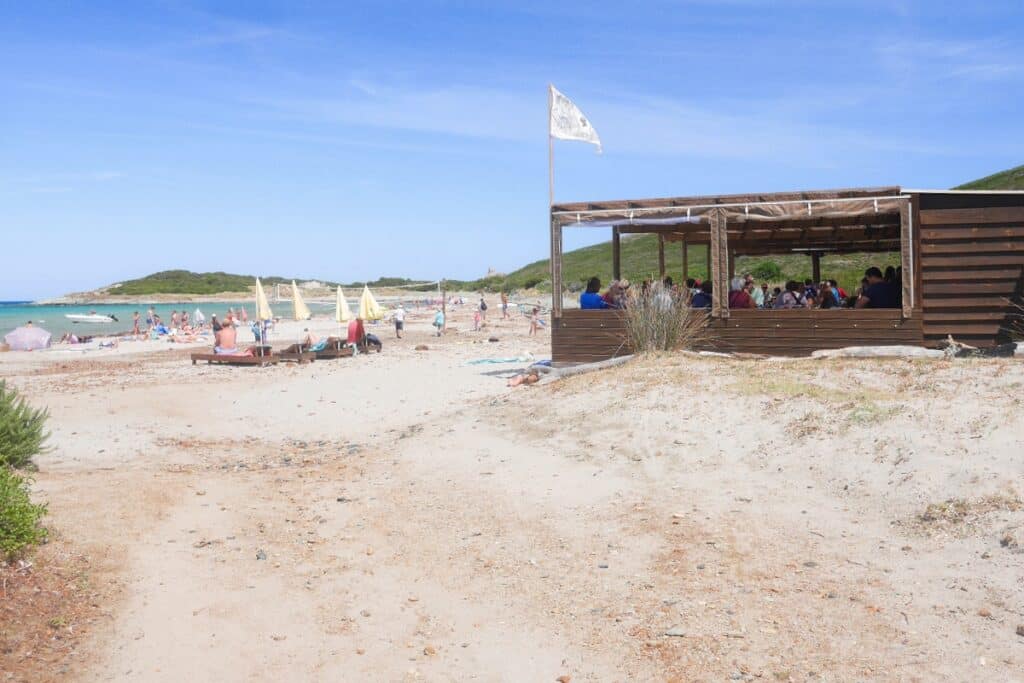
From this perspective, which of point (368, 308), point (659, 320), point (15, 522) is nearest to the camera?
point (15, 522)

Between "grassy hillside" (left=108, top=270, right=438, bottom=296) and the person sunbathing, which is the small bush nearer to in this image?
the person sunbathing

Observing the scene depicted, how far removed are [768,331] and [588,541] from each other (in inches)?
280

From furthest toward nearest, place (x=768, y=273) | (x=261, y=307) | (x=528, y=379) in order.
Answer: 1. (x=768, y=273)
2. (x=261, y=307)
3. (x=528, y=379)

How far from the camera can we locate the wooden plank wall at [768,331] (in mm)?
12125

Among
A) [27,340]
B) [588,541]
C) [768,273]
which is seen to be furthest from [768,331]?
[768,273]

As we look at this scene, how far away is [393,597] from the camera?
5.59 metres

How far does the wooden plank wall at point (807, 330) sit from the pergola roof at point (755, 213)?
134 cm

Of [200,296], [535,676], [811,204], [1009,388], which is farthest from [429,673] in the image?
[200,296]

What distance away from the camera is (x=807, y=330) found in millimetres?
12430

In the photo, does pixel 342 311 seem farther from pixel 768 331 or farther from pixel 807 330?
pixel 807 330

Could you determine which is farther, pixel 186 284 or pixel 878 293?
pixel 186 284

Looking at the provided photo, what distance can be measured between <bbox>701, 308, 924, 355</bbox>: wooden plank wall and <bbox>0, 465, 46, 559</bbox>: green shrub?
29.9 ft

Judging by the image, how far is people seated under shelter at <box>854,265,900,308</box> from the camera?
12523 millimetres

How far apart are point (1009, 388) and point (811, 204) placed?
4.79 m
